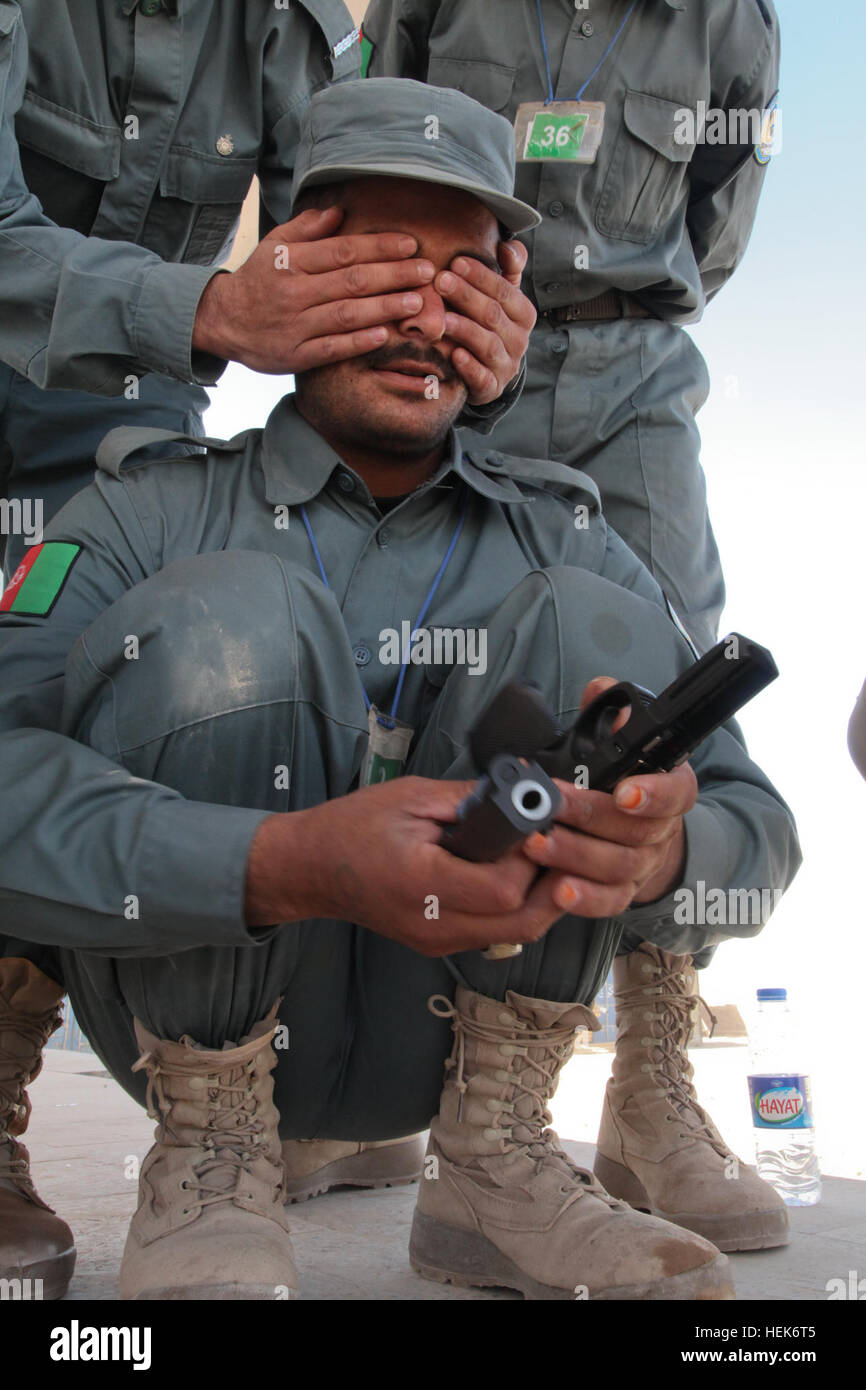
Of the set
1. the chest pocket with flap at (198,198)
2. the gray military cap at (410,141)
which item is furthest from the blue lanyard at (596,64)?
the gray military cap at (410,141)

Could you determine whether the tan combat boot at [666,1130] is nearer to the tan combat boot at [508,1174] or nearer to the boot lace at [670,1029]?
the boot lace at [670,1029]

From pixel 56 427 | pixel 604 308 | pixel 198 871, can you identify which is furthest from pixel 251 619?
pixel 604 308

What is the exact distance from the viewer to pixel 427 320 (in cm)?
134

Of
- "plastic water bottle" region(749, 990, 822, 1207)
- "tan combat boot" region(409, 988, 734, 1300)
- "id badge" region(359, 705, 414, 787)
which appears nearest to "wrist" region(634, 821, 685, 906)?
"tan combat boot" region(409, 988, 734, 1300)

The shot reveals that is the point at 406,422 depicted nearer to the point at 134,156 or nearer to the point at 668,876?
the point at 668,876

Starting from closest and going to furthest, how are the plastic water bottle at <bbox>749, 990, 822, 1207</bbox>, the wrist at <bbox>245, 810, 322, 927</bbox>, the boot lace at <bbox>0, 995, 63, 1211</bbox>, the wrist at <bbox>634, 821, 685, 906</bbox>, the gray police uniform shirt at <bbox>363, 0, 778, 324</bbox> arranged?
the wrist at <bbox>245, 810, 322, 927</bbox> < the wrist at <bbox>634, 821, 685, 906</bbox> < the boot lace at <bbox>0, 995, 63, 1211</bbox> < the plastic water bottle at <bbox>749, 990, 822, 1207</bbox> < the gray police uniform shirt at <bbox>363, 0, 778, 324</bbox>

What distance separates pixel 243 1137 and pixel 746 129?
178cm

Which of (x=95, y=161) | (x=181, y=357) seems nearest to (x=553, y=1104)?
(x=181, y=357)

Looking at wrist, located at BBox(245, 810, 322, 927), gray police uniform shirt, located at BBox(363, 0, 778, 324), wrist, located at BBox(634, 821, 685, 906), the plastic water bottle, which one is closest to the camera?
wrist, located at BBox(245, 810, 322, 927)

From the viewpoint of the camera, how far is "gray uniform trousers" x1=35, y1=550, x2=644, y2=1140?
3.46 feet

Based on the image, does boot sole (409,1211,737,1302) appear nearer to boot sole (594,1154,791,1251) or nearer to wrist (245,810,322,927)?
boot sole (594,1154,791,1251)

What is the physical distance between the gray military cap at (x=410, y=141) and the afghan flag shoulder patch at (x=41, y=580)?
513 mm

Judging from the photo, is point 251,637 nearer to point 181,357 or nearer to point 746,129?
point 181,357

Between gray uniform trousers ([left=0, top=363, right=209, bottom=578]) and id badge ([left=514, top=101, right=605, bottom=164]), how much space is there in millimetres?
692
